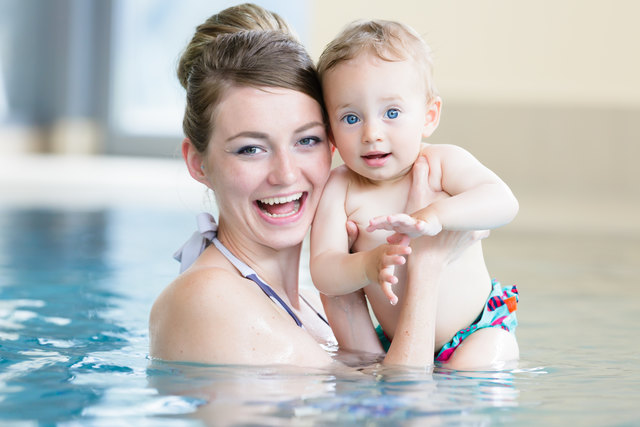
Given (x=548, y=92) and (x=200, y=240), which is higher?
(x=548, y=92)

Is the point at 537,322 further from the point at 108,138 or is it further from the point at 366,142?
the point at 108,138

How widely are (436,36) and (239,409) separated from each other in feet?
27.7

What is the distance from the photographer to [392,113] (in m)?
2.24

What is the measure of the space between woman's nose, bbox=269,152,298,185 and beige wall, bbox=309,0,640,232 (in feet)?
24.4

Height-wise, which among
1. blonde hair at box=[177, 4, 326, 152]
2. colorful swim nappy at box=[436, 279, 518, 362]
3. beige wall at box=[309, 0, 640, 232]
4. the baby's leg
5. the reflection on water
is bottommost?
the reflection on water

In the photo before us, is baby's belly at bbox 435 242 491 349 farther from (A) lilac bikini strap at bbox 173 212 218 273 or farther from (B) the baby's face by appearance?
(A) lilac bikini strap at bbox 173 212 218 273

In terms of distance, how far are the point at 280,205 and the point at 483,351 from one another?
64 cm

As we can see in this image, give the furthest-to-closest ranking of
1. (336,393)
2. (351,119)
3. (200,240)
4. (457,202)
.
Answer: (200,240)
(351,119)
(457,202)
(336,393)

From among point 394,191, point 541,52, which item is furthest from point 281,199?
point 541,52

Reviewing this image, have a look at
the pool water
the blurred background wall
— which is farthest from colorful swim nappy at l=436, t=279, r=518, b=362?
the blurred background wall

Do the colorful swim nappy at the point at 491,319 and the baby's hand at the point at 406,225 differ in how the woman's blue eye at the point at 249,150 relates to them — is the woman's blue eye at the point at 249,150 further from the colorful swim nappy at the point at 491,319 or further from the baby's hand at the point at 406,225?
the colorful swim nappy at the point at 491,319

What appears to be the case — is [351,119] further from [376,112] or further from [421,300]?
[421,300]

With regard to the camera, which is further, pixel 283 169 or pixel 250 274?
pixel 250 274

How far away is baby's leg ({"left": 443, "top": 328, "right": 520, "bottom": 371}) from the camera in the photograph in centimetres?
229
